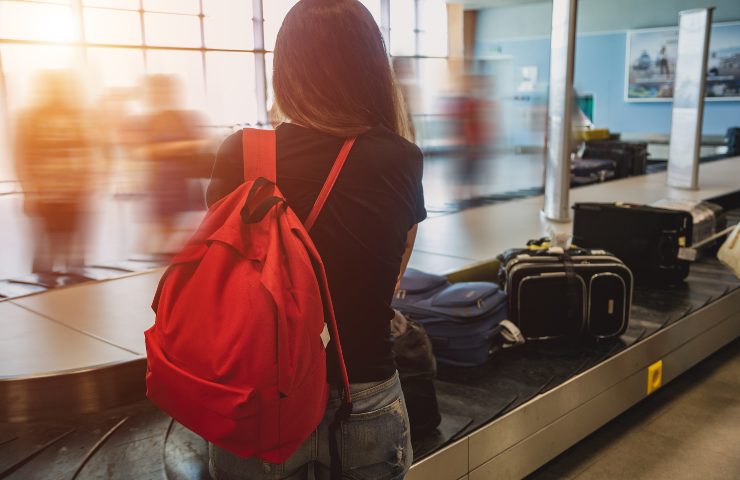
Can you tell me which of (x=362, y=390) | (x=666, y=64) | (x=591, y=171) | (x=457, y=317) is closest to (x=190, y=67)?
(x=591, y=171)

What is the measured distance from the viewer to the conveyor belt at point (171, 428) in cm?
224

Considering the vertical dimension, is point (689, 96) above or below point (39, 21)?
below

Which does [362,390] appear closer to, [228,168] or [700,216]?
[228,168]

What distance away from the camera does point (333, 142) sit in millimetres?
1146

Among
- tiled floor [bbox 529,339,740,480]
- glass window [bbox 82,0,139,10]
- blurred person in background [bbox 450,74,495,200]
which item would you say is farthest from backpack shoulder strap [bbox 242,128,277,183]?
glass window [bbox 82,0,139,10]

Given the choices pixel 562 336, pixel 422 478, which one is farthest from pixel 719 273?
pixel 422 478

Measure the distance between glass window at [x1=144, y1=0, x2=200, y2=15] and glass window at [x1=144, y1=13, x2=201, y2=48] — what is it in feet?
0.38

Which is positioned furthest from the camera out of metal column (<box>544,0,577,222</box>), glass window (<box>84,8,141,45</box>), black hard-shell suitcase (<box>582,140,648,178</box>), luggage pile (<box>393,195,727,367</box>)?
glass window (<box>84,8,141,45</box>)

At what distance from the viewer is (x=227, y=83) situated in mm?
12891

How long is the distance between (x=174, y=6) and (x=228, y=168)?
13.3 m

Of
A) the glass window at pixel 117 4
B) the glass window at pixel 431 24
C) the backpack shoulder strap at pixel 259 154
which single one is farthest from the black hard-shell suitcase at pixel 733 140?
the backpack shoulder strap at pixel 259 154

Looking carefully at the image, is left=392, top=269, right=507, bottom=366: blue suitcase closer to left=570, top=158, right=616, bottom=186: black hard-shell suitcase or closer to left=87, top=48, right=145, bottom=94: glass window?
left=570, top=158, right=616, bottom=186: black hard-shell suitcase

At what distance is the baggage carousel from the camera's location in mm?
2352

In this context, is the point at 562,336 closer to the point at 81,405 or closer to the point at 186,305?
the point at 81,405
